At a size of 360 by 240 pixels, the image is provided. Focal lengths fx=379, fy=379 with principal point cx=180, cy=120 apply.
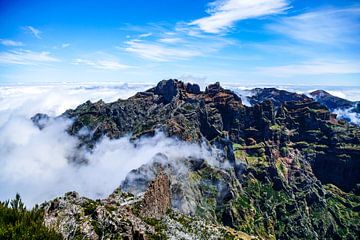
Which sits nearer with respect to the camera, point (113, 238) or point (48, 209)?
point (113, 238)

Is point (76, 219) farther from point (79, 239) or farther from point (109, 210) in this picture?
point (79, 239)

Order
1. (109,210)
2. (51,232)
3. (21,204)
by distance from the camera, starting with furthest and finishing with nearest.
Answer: (109,210)
(21,204)
(51,232)

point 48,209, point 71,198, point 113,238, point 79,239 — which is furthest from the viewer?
point 71,198

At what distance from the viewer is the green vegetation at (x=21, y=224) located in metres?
64.6

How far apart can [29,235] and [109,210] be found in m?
93.8

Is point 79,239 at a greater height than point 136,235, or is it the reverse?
point 79,239

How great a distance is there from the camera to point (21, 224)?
6712cm

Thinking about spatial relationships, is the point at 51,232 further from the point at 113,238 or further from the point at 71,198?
the point at 71,198

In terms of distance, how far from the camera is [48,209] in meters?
146

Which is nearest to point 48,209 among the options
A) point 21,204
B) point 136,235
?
point 136,235

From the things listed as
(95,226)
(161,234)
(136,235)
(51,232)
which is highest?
(51,232)

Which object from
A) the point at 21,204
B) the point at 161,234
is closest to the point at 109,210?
the point at 161,234

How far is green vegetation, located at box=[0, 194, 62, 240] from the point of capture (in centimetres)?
6462

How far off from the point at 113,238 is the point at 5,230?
73.8 meters
